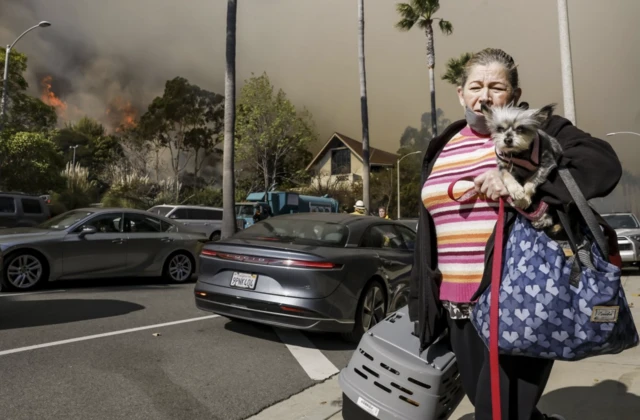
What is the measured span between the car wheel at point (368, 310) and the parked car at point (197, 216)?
15.5 metres

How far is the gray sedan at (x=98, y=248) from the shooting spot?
29.2ft

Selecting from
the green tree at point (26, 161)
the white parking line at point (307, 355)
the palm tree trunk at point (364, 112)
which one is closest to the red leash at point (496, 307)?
the white parking line at point (307, 355)

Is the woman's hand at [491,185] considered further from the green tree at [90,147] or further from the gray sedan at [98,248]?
the green tree at [90,147]

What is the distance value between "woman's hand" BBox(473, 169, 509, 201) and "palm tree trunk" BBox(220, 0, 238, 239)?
14.8 m

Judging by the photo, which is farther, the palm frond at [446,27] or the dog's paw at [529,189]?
the palm frond at [446,27]

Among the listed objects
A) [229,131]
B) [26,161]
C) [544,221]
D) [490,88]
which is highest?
[26,161]

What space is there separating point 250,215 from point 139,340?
2186cm

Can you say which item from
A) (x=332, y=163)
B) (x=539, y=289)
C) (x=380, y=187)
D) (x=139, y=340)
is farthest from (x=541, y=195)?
(x=332, y=163)

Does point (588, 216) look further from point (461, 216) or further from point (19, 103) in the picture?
point (19, 103)

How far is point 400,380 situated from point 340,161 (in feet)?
199

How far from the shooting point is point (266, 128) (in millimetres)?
43344

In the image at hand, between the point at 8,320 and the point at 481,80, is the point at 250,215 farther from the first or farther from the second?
the point at 481,80

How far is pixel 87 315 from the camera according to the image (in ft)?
23.1

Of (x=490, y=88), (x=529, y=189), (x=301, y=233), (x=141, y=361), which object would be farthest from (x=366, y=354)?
(x=301, y=233)
